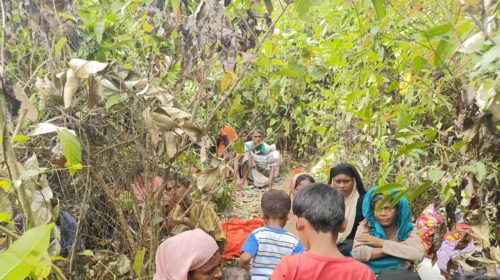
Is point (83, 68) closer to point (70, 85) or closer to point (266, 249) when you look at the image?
point (70, 85)

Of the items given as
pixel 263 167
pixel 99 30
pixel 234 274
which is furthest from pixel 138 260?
pixel 263 167

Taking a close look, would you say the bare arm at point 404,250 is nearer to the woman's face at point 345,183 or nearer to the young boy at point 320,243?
the woman's face at point 345,183

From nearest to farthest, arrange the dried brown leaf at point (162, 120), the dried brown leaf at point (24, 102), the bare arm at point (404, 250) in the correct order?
1. the dried brown leaf at point (24, 102)
2. the dried brown leaf at point (162, 120)
3. the bare arm at point (404, 250)

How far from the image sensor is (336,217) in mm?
2025

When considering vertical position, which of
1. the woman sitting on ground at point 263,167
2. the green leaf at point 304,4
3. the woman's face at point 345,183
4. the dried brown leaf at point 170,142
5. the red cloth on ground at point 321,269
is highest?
the green leaf at point 304,4

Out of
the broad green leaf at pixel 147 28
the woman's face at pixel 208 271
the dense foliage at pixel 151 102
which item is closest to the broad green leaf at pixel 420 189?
Answer: the dense foliage at pixel 151 102

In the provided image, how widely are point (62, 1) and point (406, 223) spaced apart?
90.7 inches

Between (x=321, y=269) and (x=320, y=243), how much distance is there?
5.0 inches

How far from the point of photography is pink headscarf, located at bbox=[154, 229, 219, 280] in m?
2.10

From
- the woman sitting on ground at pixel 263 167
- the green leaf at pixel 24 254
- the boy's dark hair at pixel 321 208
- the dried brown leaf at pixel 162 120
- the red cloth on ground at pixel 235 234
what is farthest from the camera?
the woman sitting on ground at pixel 263 167

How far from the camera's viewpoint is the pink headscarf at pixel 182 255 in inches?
82.5

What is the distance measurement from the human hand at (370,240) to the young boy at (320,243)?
3.34ft

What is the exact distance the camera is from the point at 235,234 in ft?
14.2

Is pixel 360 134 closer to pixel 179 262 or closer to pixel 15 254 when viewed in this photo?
pixel 179 262
